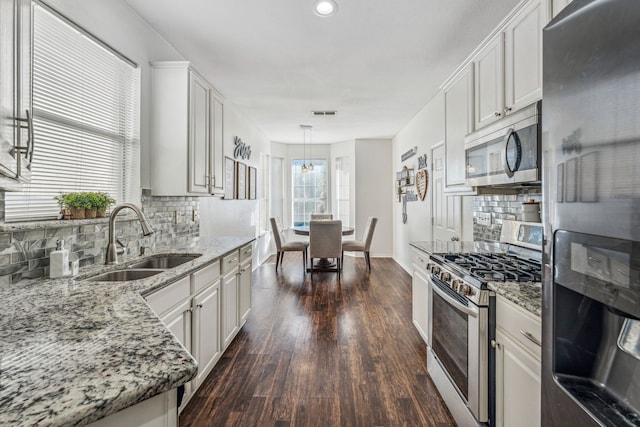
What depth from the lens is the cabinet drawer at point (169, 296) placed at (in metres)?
1.48

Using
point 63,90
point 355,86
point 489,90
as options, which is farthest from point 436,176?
point 63,90

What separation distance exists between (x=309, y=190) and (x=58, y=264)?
20.1ft

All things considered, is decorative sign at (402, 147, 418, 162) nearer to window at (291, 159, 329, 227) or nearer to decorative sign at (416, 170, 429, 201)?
decorative sign at (416, 170, 429, 201)

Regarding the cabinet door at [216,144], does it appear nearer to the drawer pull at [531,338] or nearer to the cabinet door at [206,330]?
the cabinet door at [206,330]

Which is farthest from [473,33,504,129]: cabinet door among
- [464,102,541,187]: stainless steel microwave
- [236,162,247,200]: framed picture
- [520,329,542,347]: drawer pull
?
→ [236,162,247,200]: framed picture

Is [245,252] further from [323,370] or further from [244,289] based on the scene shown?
[323,370]

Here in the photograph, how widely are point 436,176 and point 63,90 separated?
3.99 m

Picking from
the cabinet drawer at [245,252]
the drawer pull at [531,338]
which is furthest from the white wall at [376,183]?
the drawer pull at [531,338]

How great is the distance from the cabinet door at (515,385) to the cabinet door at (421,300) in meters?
1.06

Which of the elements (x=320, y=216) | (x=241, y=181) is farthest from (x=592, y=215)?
(x=320, y=216)

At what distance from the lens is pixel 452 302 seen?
1.76 metres

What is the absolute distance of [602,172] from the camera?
684 millimetres

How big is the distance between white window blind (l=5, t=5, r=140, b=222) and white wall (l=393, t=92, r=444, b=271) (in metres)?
3.38

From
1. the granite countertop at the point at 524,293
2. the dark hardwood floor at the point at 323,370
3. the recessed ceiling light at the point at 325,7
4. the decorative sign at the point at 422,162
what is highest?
the recessed ceiling light at the point at 325,7
